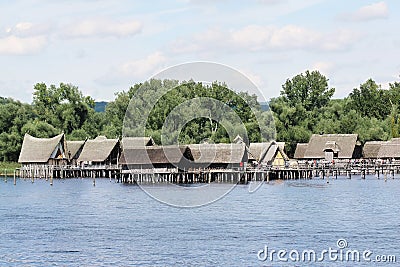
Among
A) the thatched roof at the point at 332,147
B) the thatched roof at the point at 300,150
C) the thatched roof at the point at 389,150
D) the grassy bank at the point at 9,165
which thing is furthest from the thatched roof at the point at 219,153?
the grassy bank at the point at 9,165

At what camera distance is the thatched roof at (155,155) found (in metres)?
71.9

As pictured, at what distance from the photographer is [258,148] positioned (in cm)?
8369

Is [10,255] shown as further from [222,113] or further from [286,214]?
[222,113]

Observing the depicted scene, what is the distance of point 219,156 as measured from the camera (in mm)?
75562

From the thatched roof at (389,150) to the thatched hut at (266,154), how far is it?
378 inches

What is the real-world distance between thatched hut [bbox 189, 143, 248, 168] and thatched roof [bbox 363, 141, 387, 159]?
17761mm

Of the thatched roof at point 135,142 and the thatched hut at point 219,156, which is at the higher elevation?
A: the thatched roof at point 135,142

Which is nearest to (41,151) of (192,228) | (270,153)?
(270,153)

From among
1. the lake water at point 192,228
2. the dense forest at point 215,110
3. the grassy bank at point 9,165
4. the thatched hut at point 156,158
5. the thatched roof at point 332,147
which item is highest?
the dense forest at point 215,110

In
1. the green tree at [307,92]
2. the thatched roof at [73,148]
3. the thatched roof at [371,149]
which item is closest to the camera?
the thatched roof at [371,149]

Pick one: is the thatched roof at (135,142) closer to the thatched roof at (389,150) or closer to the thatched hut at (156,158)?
the thatched hut at (156,158)

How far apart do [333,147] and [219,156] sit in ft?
55.8

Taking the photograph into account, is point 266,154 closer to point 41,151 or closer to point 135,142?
point 135,142

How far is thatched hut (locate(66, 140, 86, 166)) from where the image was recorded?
90.2m
